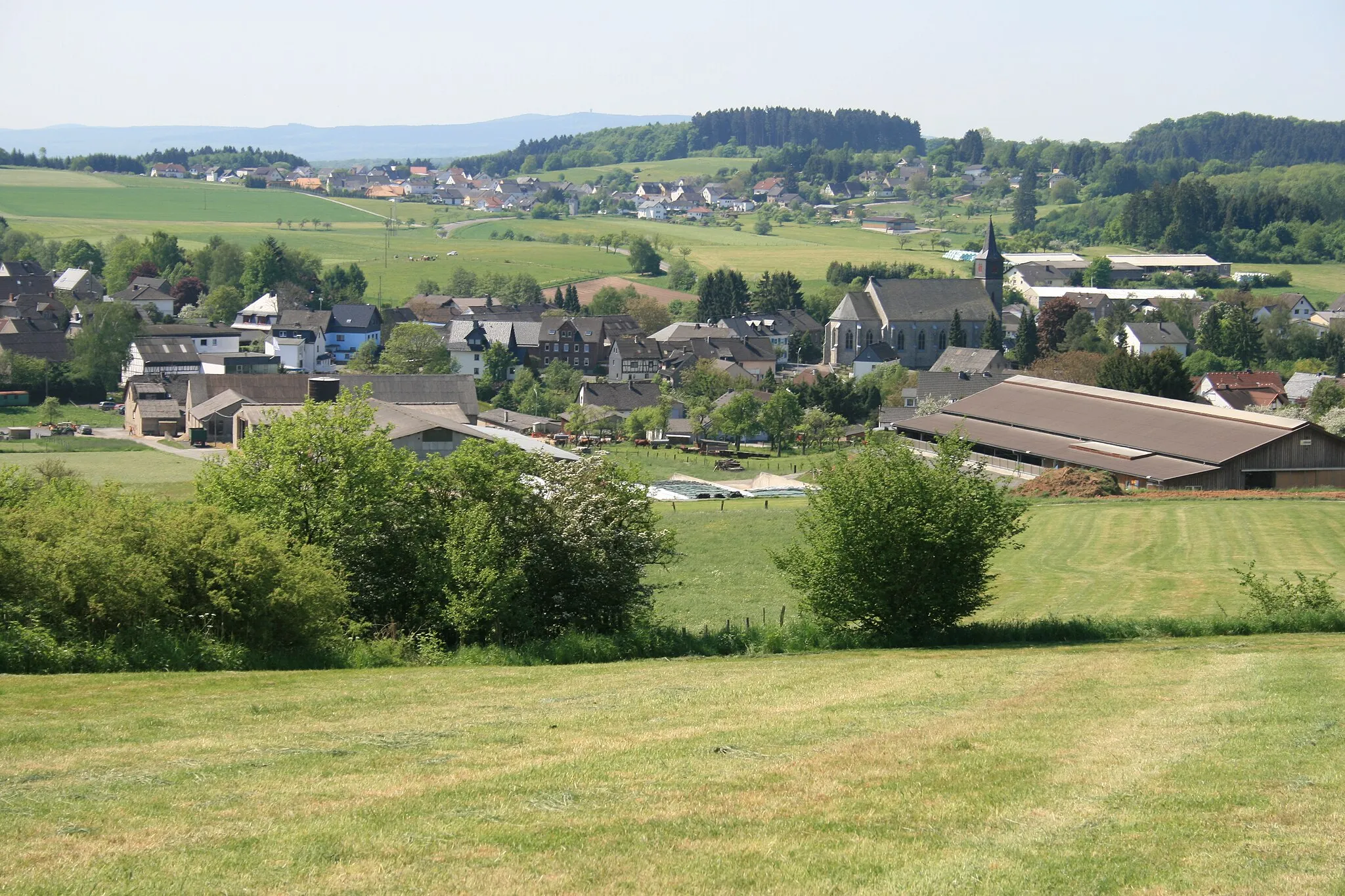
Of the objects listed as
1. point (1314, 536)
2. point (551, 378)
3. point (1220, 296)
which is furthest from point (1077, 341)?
point (1314, 536)

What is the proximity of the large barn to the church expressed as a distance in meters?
41.3

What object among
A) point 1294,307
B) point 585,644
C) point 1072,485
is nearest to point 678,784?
point 585,644

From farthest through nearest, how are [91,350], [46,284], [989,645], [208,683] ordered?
[46,284] → [91,350] → [989,645] → [208,683]

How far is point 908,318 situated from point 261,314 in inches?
2001

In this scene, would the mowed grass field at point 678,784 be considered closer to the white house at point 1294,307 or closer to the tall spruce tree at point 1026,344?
the tall spruce tree at point 1026,344

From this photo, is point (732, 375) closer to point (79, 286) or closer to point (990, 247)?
point (990, 247)

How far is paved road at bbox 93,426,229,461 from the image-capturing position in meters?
62.5

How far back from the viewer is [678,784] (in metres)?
11.2

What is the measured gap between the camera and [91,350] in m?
86.1

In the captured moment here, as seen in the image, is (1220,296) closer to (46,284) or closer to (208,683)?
(46,284)

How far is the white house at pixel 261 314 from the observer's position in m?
104

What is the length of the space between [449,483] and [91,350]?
71281mm

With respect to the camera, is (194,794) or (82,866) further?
(194,794)

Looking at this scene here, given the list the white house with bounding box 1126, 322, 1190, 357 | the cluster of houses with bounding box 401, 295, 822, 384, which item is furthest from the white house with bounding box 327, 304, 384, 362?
the white house with bounding box 1126, 322, 1190, 357
